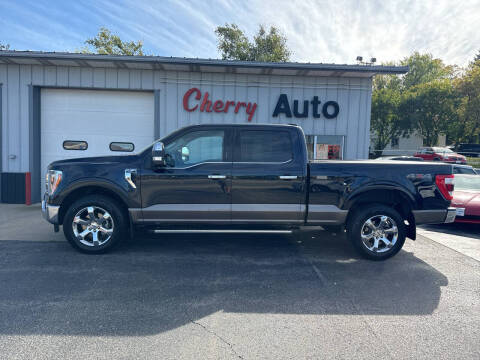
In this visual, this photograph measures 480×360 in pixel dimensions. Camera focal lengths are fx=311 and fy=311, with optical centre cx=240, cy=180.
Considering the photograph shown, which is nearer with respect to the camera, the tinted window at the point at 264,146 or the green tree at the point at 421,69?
the tinted window at the point at 264,146

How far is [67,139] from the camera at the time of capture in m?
9.20

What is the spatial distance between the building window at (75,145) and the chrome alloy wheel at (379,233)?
804 centimetres

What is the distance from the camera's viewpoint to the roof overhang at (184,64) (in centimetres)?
800

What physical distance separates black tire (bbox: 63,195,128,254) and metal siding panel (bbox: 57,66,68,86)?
583 centimetres

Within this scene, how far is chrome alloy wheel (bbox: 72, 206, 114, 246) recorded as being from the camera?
4.65m

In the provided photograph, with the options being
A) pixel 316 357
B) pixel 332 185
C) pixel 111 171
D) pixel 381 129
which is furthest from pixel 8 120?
pixel 381 129

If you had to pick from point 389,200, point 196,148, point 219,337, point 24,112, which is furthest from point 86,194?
Answer: point 24,112

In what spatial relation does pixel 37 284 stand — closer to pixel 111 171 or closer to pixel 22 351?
pixel 22 351

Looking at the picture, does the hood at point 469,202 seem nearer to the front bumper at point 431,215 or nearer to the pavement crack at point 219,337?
the front bumper at point 431,215

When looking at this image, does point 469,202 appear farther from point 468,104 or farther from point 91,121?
point 468,104

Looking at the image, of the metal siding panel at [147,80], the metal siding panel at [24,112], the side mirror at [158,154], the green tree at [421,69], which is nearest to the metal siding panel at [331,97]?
the metal siding panel at [147,80]

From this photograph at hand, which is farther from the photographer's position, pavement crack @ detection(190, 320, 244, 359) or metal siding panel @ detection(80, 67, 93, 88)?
metal siding panel @ detection(80, 67, 93, 88)

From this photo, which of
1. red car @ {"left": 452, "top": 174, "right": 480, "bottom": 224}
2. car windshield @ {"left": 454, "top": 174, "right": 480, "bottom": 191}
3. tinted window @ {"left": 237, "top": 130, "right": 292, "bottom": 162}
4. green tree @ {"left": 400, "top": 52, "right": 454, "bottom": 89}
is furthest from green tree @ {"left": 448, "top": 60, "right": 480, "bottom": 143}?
tinted window @ {"left": 237, "top": 130, "right": 292, "bottom": 162}

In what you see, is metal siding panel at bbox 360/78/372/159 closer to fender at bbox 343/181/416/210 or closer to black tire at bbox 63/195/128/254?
fender at bbox 343/181/416/210
